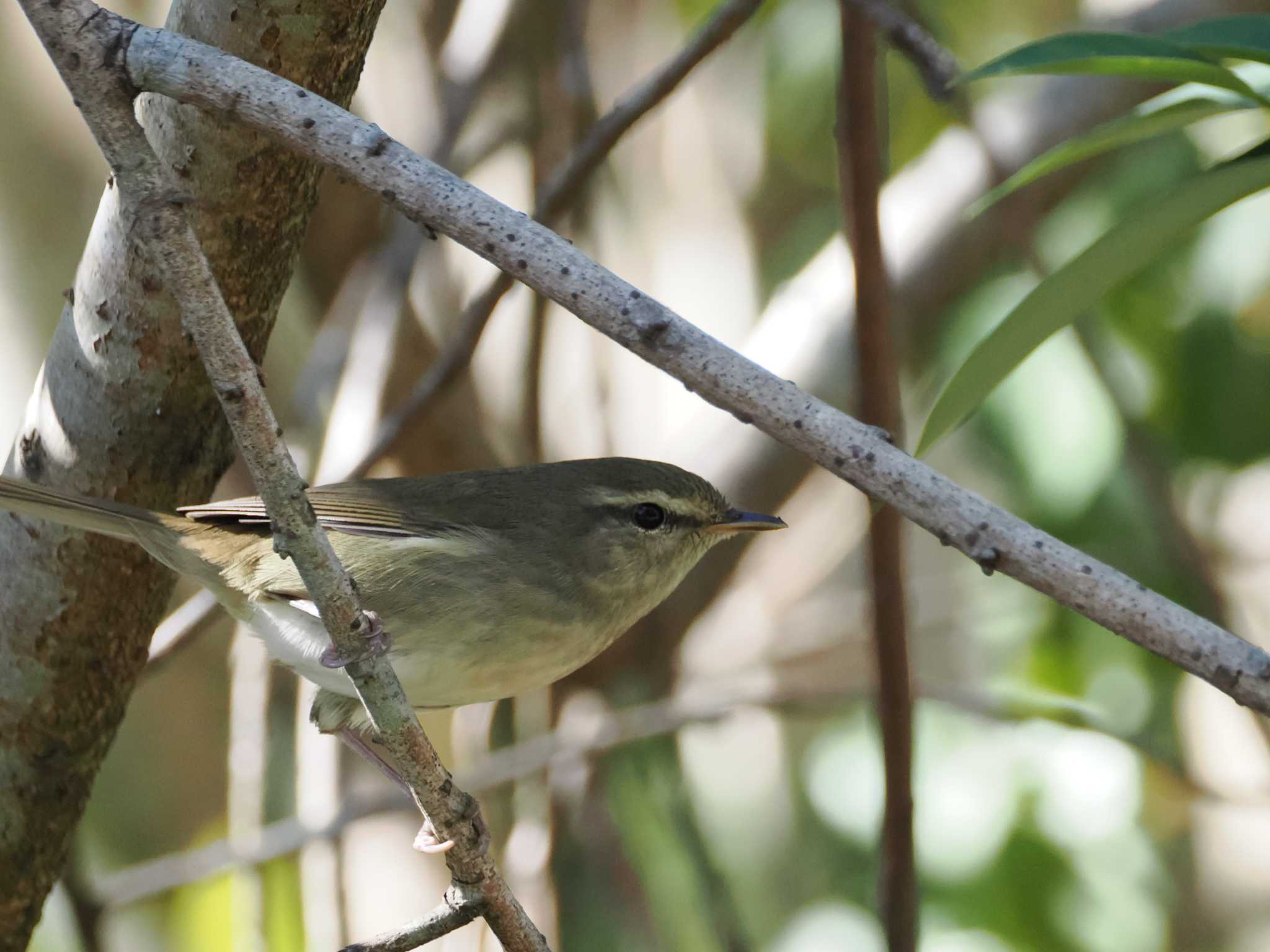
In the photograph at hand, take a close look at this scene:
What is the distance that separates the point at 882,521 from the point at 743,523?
296mm

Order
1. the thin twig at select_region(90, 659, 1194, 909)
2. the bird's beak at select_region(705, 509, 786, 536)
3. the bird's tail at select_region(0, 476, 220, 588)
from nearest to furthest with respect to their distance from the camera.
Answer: the bird's tail at select_region(0, 476, 220, 588), the bird's beak at select_region(705, 509, 786, 536), the thin twig at select_region(90, 659, 1194, 909)

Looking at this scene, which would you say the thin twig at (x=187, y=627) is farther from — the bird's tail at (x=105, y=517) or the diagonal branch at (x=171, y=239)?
the diagonal branch at (x=171, y=239)

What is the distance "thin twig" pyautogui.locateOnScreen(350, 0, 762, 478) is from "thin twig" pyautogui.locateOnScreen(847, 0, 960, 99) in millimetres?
263

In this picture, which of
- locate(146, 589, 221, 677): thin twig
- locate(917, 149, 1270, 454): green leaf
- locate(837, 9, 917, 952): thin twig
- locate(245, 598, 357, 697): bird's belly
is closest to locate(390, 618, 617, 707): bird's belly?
locate(245, 598, 357, 697): bird's belly

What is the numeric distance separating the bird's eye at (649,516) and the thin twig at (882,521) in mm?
452

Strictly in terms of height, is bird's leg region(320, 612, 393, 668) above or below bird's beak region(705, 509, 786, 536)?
below

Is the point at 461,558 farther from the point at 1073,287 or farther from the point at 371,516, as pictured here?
the point at 1073,287

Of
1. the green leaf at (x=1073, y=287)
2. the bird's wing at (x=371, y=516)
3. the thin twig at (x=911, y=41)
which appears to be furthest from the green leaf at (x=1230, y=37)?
the bird's wing at (x=371, y=516)

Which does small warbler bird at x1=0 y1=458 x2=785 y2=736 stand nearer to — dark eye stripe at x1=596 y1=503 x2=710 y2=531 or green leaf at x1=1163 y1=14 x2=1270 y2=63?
dark eye stripe at x1=596 y1=503 x2=710 y2=531

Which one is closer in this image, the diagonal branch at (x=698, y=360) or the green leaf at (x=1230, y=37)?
the diagonal branch at (x=698, y=360)

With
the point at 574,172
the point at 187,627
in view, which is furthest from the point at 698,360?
the point at 187,627

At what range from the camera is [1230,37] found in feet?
6.36

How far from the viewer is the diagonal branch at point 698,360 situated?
118cm

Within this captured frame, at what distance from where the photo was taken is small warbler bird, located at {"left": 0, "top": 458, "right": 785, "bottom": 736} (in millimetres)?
2432
